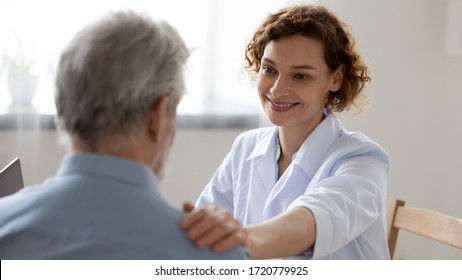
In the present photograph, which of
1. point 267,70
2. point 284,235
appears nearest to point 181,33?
point 267,70

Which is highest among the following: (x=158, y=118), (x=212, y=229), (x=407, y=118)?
(x=158, y=118)

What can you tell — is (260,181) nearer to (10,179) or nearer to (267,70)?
(267,70)

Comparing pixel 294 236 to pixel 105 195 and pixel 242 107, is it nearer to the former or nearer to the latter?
pixel 105 195

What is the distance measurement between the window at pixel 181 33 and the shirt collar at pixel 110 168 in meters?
2.22

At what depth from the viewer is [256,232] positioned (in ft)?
4.79

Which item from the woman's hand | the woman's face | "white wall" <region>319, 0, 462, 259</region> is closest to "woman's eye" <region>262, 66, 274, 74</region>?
the woman's face

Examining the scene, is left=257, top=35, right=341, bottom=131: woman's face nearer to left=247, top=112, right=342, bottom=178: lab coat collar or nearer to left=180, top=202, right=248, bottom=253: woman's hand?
left=247, top=112, right=342, bottom=178: lab coat collar

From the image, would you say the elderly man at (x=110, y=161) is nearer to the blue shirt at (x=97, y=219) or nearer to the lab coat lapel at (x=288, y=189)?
the blue shirt at (x=97, y=219)

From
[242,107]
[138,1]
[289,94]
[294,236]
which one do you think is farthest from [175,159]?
[294,236]

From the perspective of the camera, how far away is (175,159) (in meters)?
3.61

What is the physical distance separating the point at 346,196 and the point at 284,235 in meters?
0.26

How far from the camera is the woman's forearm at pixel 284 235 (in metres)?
1.44

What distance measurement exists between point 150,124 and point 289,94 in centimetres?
94
